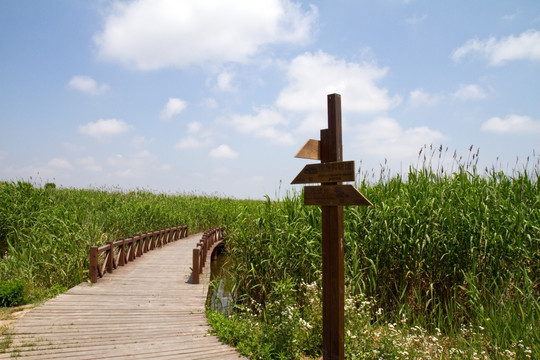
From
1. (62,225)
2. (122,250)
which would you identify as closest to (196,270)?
(122,250)

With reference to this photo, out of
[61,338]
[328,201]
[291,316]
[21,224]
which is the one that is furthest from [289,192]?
[21,224]

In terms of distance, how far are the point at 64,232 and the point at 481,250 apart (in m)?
9.21

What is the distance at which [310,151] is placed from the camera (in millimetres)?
4371

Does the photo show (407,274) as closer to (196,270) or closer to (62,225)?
(196,270)

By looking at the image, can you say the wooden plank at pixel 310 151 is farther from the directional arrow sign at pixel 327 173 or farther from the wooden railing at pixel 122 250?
the wooden railing at pixel 122 250

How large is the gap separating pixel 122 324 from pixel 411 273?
467 cm

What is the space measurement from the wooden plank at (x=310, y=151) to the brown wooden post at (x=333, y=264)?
0.41 ft

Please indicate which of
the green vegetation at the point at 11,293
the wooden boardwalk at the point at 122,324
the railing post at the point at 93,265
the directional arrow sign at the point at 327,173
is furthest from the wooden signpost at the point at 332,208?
the green vegetation at the point at 11,293

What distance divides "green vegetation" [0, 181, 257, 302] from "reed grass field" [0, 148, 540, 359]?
0.57ft

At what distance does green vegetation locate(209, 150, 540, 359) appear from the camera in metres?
4.99

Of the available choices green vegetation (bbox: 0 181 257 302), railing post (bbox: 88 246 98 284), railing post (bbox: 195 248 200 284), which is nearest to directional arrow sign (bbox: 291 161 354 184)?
green vegetation (bbox: 0 181 257 302)

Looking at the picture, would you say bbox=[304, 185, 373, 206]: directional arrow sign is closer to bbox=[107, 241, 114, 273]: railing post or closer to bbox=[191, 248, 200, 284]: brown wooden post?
bbox=[191, 248, 200, 284]: brown wooden post

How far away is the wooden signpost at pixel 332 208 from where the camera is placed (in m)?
4.21

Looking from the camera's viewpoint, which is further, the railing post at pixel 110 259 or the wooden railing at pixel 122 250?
the railing post at pixel 110 259
